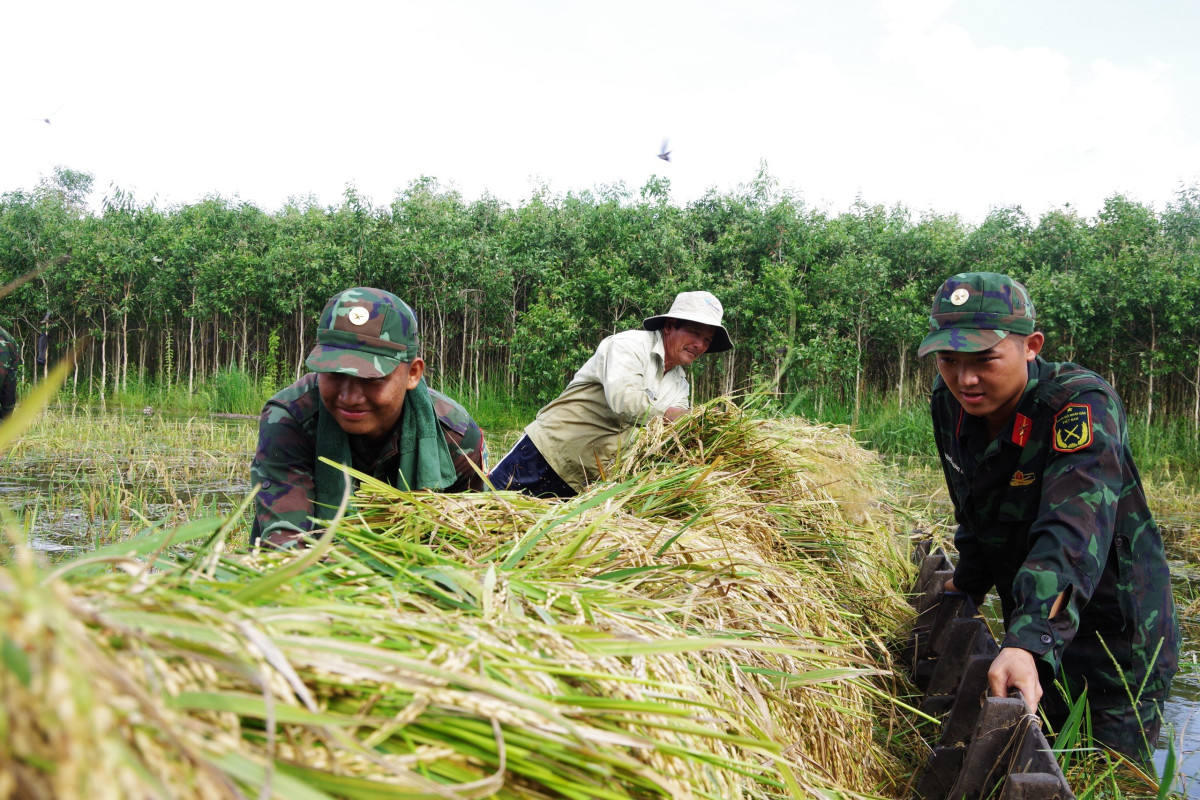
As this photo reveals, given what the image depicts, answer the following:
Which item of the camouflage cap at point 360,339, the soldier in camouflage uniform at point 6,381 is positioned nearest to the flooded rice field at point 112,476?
the soldier in camouflage uniform at point 6,381

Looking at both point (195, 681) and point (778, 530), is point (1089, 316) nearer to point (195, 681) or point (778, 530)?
point (778, 530)

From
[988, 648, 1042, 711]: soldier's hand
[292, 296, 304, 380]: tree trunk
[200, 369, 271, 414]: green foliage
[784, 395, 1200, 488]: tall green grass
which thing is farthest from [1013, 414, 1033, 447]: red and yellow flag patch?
[292, 296, 304, 380]: tree trunk

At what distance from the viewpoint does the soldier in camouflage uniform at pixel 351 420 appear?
2.41 meters

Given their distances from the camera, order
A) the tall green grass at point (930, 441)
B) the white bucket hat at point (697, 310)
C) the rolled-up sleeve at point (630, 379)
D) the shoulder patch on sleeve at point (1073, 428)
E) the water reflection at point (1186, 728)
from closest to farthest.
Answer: the shoulder patch on sleeve at point (1073, 428) → the water reflection at point (1186, 728) → the rolled-up sleeve at point (630, 379) → the white bucket hat at point (697, 310) → the tall green grass at point (930, 441)

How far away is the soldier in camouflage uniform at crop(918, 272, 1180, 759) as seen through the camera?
Answer: 2104mm

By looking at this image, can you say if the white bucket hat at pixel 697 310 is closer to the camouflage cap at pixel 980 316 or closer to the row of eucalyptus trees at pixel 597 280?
the camouflage cap at pixel 980 316

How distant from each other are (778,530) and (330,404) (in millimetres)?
1646

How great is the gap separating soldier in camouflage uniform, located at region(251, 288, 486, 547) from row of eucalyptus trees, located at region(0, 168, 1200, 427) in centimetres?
1096

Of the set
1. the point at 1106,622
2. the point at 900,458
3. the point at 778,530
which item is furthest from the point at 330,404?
the point at 900,458

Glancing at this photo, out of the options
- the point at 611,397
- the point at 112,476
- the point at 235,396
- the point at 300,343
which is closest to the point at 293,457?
the point at 611,397

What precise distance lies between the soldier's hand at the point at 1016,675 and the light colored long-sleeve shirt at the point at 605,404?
2.29 meters

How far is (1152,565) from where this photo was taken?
2430 millimetres

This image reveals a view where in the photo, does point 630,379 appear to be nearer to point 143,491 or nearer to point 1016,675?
point 1016,675

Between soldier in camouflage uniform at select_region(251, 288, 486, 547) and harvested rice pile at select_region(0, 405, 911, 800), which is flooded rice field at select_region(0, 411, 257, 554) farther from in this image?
harvested rice pile at select_region(0, 405, 911, 800)
